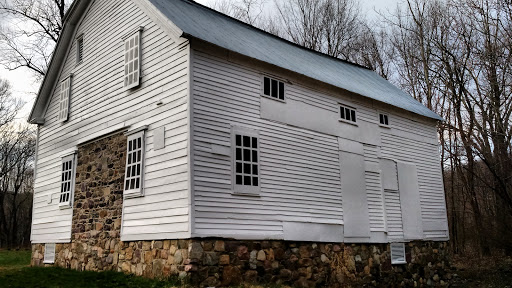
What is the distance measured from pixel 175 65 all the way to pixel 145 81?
1.32 metres

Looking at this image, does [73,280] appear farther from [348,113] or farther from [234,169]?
[348,113]

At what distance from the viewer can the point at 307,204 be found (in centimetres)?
1255

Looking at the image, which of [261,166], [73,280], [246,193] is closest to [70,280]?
[73,280]

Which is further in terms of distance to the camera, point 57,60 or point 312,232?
point 57,60

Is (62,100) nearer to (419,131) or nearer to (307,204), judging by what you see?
(307,204)

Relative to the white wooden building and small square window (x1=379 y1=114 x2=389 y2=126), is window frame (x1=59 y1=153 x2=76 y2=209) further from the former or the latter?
small square window (x1=379 y1=114 x2=389 y2=126)

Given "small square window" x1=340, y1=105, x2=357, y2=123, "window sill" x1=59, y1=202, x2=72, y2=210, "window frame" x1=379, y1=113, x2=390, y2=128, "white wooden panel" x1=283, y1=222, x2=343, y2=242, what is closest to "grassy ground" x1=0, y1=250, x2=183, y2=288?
"window sill" x1=59, y1=202, x2=72, y2=210

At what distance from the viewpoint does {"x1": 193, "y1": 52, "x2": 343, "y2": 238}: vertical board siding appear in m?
10.5

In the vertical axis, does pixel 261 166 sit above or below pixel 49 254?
above

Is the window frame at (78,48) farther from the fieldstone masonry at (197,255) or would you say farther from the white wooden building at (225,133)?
the fieldstone masonry at (197,255)

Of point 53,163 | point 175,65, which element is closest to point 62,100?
point 53,163

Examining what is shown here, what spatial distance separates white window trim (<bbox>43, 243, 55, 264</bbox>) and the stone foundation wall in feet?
1.09

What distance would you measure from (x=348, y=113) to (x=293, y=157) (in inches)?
129

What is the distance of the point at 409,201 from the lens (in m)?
16.1
